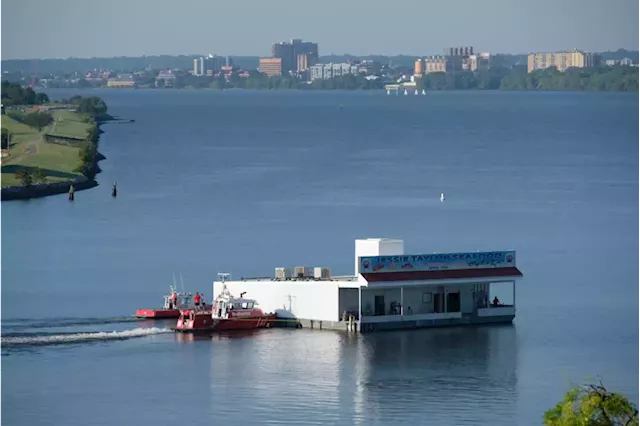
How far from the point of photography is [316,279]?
44250 mm

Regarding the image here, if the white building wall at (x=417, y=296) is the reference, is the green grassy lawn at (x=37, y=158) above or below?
below

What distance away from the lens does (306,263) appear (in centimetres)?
5931

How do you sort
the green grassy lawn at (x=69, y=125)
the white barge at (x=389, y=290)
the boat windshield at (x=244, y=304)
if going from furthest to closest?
1. the green grassy lawn at (x=69, y=125)
2. the boat windshield at (x=244, y=304)
3. the white barge at (x=389, y=290)

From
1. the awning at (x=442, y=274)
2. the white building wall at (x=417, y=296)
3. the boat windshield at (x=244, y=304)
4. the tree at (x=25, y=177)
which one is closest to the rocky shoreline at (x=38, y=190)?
the tree at (x=25, y=177)

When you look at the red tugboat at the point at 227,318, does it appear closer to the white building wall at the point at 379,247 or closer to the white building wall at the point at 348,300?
the white building wall at the point at 348,300

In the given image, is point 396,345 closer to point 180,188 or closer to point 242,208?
point 242,208

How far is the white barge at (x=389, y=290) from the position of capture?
43062 millimetres

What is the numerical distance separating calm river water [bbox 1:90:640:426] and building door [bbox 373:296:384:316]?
0.84 meters

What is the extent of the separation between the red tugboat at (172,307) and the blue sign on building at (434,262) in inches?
207

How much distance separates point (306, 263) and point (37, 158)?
47.5 m

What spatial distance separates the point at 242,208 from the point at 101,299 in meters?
32.0

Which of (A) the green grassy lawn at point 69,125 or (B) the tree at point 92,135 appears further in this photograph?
(A) the green grassy lawn at point 69,125

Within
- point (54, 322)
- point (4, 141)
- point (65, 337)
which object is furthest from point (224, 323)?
point (4, 141)

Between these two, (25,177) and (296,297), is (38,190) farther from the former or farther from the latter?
(296,297)
